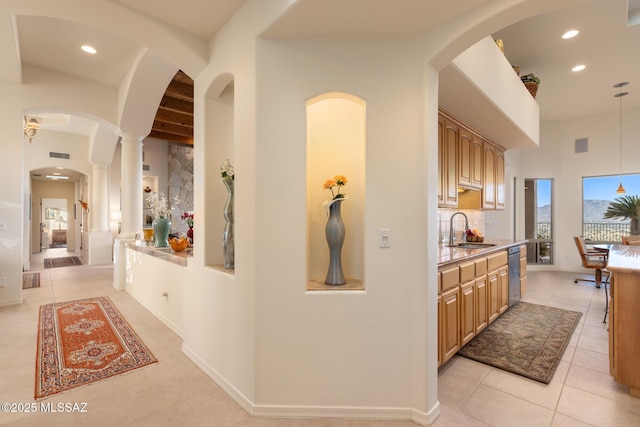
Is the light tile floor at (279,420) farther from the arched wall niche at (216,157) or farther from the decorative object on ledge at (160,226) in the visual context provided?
the decorative object on ledge at (160,226)

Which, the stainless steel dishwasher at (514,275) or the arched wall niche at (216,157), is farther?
the stainless steel dishwasher at (514,275)

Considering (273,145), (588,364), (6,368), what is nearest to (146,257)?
(6,368)

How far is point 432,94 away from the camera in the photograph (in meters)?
1.94

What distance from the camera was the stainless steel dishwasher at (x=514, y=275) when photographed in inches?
158

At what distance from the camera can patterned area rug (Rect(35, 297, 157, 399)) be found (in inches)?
94.0

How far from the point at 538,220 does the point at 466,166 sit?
4742mm

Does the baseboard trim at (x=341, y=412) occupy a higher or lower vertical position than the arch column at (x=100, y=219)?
lower

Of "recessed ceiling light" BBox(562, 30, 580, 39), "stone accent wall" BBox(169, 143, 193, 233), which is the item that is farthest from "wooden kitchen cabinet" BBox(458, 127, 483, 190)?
"stone accent wall" BBox(169, 143, 193, 233)

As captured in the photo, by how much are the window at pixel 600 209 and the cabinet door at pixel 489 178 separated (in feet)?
12.1

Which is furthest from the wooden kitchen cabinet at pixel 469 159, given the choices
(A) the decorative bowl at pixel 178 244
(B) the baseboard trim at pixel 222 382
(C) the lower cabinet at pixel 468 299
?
(A) the decorative bowl at pixel 178 244

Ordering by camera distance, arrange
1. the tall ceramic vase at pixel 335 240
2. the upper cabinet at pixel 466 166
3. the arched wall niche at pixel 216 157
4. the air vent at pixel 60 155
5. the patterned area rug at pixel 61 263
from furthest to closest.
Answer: the patterned area rug at pixel 61 263, the air vent at pixel 60 155, the upper cabinet at pixel 466 166, the arched wall niche at pixel 216 157, the tall ceramic vase at pixel 335 240

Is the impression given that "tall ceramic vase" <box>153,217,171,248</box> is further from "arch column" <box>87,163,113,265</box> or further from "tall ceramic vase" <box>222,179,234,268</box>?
"arch column" <box>87,163,113,265</box>

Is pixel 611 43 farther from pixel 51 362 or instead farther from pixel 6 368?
pixel 6 368

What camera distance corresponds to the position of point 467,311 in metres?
2.83
